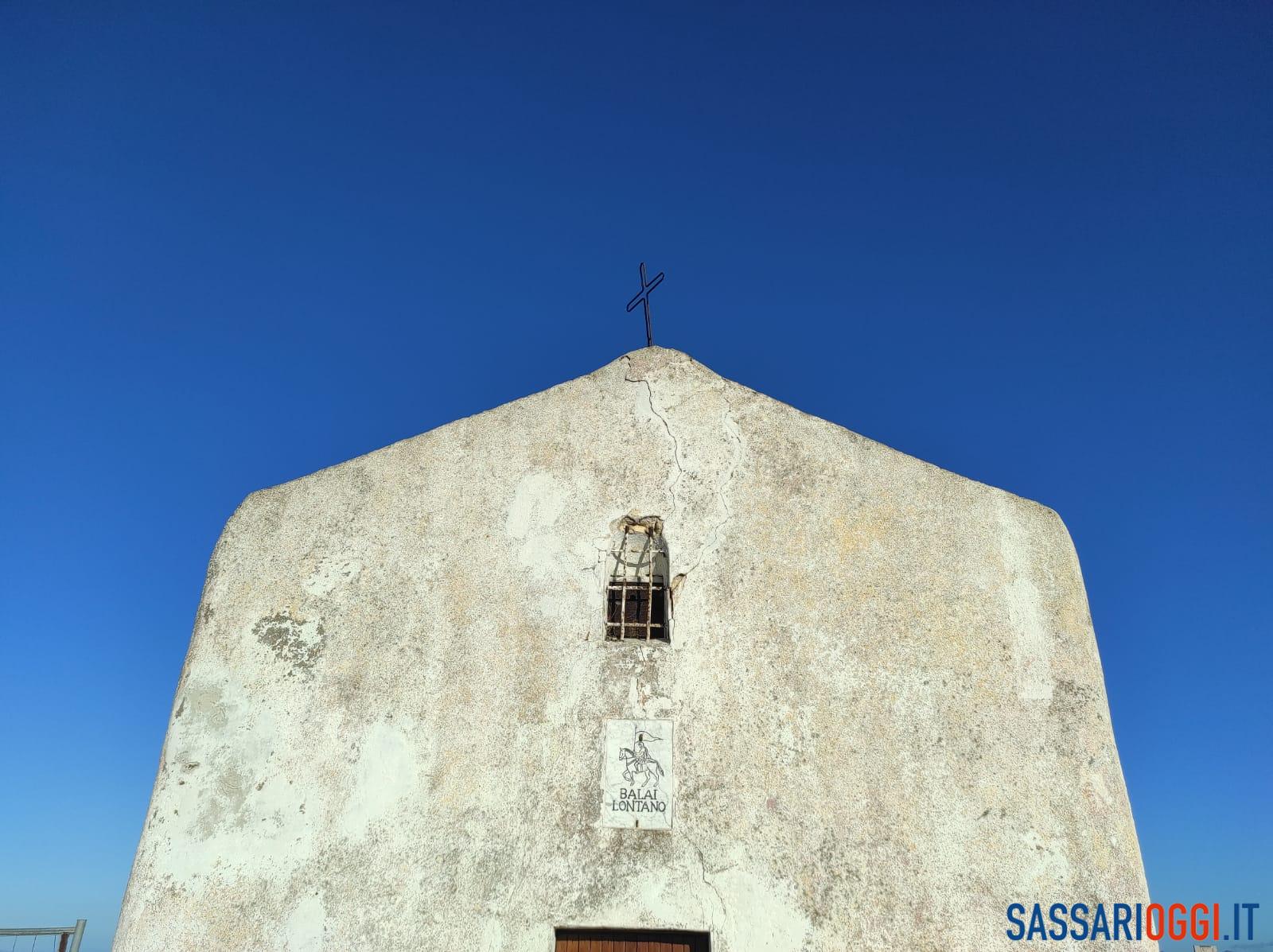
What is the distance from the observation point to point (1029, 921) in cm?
507

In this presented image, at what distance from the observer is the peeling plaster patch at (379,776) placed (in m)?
5.44

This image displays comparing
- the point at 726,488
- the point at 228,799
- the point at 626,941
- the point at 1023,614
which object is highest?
the point at 726,488

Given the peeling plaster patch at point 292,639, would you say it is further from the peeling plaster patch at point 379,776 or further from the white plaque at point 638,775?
the white plaque at point 638,775

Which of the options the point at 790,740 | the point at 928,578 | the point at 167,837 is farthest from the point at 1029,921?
the point at 167,837

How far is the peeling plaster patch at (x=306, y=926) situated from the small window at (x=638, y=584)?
7.82 feet

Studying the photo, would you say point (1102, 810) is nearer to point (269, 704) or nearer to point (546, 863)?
point (546, 863)

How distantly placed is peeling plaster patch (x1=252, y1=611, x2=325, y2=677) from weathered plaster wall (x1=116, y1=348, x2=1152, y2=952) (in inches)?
0.7

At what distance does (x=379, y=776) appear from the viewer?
5535 millimetres

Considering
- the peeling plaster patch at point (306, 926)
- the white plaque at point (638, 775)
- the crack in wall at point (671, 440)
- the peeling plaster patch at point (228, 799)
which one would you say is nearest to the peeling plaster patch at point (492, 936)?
the white plaque at point (638, 775)

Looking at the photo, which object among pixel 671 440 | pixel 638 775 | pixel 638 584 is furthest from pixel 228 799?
pixel 671 440

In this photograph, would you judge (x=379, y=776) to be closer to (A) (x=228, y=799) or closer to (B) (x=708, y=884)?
(A) (x=228, y=799)

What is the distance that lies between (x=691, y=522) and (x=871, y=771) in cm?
199

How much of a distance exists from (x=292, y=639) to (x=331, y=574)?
50cm

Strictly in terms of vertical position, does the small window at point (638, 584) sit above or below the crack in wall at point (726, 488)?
below
